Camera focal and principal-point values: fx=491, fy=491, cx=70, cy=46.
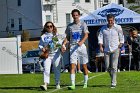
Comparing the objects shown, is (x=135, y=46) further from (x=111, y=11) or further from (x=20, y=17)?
(x=20, y=17)

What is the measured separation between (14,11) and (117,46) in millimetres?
50788

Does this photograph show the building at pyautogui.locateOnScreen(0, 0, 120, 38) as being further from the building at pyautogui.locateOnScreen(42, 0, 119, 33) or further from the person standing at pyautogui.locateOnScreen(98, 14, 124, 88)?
the person standing at pyautogui.locateOnScreen(98, 14, 124, 88)

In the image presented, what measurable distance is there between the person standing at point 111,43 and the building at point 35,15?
46.9 metres

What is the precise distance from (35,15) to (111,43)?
4874 cm

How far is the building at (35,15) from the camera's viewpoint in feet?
200

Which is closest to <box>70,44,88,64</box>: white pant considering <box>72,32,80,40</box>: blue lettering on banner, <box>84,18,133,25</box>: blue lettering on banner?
<box>72,32,80,40</box>: blue lettering on banner

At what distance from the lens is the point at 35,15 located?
61.6 m

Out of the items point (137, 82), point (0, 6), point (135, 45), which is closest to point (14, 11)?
point (0, 6)

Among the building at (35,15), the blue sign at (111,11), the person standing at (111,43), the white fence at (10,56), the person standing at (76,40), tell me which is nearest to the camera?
the person standing at (76,40)

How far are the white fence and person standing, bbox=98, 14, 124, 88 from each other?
37.9ft

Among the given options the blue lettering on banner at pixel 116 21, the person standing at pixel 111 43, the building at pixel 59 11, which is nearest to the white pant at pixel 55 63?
the person standing at pixel 111 43

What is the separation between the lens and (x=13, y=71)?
24.7 metres

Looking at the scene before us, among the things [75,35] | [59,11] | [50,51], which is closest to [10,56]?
[50,51]

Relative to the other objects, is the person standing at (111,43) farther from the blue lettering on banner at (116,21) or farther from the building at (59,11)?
the building at (59,11)
